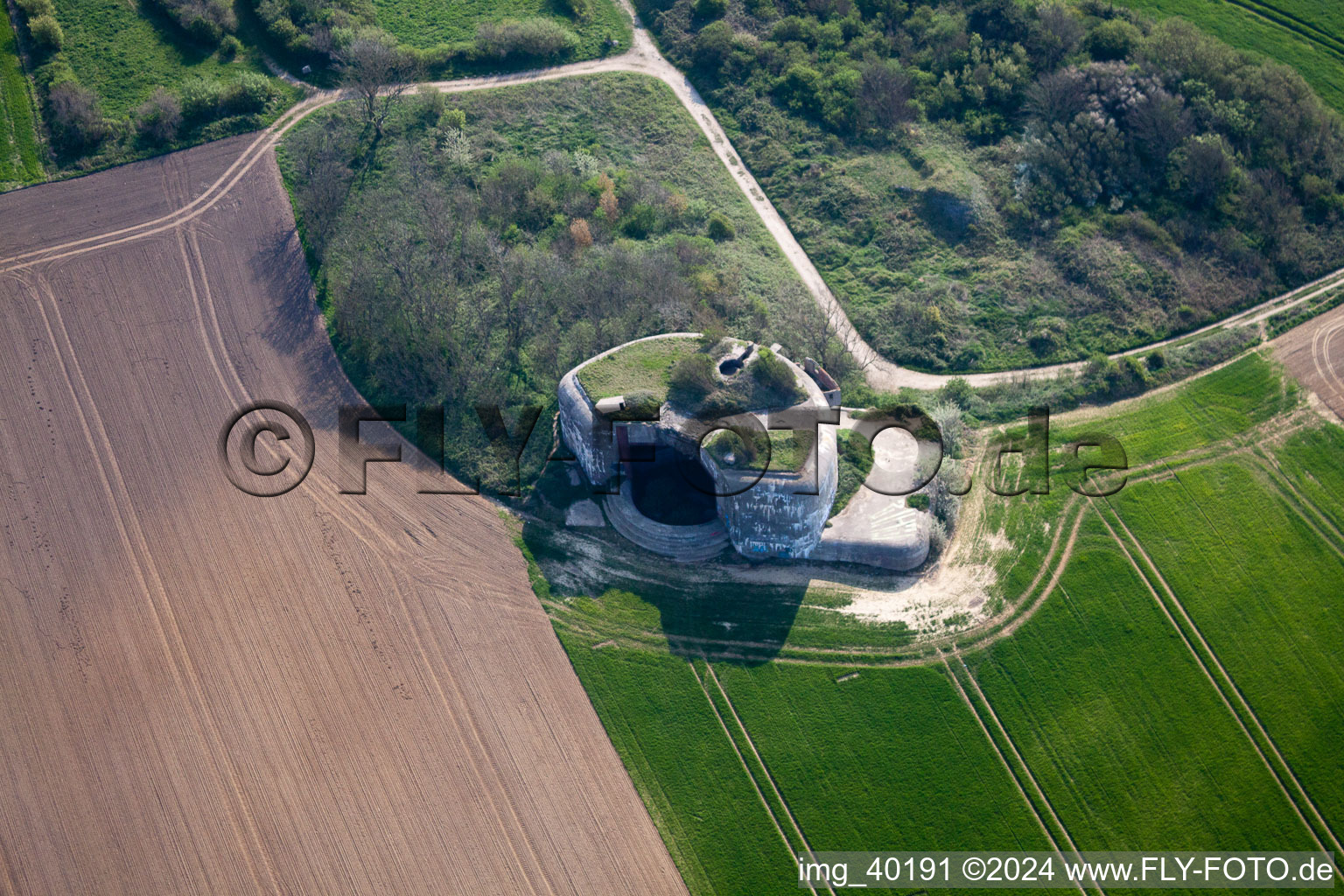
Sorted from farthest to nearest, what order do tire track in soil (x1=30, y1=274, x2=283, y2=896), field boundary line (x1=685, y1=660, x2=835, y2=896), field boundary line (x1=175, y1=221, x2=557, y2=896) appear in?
field boundary line (x1=685, y1=660, x2=835, y2=896), field boundary line (x1=175, y1=221, x2=557, y2=896), tire track in soil (x1=30, y1=274, x2=283, y2=896)

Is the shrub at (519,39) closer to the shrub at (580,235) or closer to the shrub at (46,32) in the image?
the shrub at (580,235)

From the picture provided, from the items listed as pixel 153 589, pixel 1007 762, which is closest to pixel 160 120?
pixel 153 589

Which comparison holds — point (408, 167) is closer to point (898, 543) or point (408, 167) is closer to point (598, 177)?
point (598, 177)

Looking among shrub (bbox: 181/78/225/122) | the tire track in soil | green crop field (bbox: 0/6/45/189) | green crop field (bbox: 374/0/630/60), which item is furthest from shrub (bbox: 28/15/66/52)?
green crop field (bbox: 374/0/630/60)

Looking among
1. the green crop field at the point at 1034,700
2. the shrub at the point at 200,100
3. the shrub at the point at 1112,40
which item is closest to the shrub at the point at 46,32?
the shrub at the point at 200,100

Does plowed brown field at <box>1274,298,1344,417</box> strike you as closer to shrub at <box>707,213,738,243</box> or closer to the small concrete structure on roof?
the small concrete structure on roof

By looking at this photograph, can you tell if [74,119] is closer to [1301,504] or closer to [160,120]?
[160,120]
